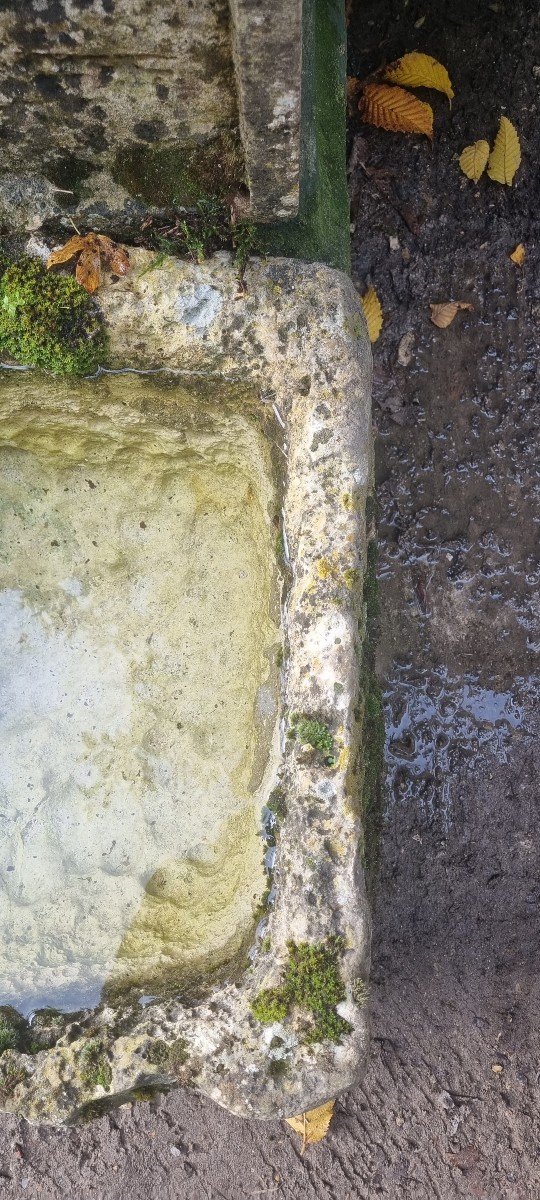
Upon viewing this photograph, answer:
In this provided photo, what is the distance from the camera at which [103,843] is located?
2.66 meters

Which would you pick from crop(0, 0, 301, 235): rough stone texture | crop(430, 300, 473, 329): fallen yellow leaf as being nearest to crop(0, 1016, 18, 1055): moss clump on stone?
crop(0, 0, 301, 235): rough stone texture

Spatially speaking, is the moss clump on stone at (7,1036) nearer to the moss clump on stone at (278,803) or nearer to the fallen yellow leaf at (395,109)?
the moss clump on stone at (278,803)

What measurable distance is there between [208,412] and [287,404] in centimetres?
28

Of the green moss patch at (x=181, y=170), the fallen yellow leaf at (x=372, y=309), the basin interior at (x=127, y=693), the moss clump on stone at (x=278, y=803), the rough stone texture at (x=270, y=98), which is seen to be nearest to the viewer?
the rough stone texture at (x=270, y=98)

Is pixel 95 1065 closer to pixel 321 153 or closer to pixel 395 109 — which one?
pixel 321 153

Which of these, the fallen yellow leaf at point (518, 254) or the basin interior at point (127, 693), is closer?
the basin interior at point (127, 693)

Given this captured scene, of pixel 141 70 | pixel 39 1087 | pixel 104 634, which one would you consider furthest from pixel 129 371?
pixel 39 1087

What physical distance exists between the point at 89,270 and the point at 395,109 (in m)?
1.49

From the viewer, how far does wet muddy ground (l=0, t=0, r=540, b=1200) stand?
2.87 metres

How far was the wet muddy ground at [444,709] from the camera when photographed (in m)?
2.87

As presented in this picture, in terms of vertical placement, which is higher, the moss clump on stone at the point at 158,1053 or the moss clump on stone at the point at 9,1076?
the moss clump on stone at the point at 158,1053

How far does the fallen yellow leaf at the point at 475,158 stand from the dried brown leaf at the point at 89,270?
1582 mm

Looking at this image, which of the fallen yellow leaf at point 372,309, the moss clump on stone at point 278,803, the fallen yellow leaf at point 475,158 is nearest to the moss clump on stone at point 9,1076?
the moss clump on stone at point 278,803

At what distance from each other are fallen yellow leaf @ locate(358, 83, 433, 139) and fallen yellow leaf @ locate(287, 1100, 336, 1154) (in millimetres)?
3588
